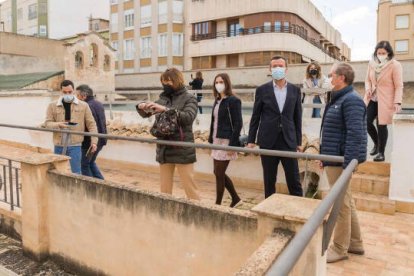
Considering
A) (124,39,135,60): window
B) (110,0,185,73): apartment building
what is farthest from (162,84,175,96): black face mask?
(124,39,135,60): window

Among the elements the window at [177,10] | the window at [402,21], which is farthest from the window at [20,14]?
the window at [402,21]

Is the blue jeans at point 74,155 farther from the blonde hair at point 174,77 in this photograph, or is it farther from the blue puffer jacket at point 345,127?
the blue puffer jacket at point 345,127

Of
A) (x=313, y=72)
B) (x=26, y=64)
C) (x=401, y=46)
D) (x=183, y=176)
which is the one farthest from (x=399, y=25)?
(x=183, y=176)

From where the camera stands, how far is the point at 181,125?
4.86 m

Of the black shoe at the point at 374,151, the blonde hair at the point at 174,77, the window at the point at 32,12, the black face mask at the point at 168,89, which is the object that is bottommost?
the black shoe at the point at 374,151

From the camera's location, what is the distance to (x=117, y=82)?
30922mm

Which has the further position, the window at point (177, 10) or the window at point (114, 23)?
the window at point (114, 23)

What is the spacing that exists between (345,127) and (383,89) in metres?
2.40

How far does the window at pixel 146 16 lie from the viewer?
4206 centimetres

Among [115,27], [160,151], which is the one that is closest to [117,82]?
[115,27]

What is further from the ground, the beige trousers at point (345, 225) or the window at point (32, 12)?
the window at point (32, 12)

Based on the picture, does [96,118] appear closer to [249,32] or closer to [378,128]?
[378,128]

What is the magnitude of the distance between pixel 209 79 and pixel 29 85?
1073cm

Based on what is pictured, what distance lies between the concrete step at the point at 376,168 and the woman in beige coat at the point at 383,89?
8cm
